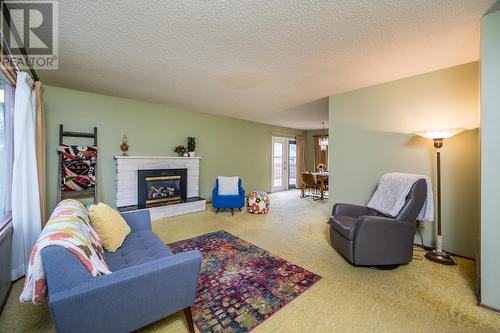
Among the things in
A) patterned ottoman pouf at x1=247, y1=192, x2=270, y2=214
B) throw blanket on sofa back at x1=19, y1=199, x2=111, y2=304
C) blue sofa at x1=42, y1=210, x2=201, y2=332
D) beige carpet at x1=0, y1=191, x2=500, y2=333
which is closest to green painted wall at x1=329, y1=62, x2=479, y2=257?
beige carpet at x1=0, y1=191, x2=500, y2=333

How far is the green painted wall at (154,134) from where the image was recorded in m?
3.72

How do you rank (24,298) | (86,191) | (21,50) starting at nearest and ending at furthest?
(24,298) < (21,50) < (86,191)

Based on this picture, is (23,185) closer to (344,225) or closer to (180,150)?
(180,150)

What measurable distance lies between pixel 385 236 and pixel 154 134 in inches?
184

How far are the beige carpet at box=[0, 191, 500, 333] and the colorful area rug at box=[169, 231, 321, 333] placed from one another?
0.35ft

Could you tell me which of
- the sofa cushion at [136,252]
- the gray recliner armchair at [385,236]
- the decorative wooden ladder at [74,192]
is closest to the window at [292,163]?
the gray recliner armchair at [385,236]

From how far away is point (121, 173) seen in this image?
4.20 m

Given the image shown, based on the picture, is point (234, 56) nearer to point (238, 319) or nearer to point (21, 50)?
point (21, 50)

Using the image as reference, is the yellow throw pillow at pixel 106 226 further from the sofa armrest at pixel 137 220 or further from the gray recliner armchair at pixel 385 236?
the gray recliner armchair at pixel 385 236

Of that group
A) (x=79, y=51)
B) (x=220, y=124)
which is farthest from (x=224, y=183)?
(x=79, y=51)

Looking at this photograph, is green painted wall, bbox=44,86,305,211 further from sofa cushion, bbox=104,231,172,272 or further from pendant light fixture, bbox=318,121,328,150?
sofa cushion, bbox=104,231,172,272

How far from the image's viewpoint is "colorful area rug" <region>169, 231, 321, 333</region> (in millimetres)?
1646

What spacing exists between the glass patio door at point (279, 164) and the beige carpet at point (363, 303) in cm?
478

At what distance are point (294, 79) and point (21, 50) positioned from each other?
11.1 ft
